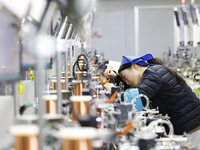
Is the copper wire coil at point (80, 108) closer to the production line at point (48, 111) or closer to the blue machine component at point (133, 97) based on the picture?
the production line at point (48, 111)

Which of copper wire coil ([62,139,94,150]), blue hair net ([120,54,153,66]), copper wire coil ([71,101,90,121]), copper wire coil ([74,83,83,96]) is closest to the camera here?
copper wire coil ([62,139,94,150])

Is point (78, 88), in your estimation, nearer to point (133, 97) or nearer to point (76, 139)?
point (133, 97)

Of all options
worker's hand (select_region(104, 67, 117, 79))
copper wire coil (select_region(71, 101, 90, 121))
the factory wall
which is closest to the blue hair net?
worker's hand (select_region(104, 67, 117, 79))

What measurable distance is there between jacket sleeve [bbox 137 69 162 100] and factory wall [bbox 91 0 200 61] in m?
8.69

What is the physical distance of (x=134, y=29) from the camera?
1251 cm

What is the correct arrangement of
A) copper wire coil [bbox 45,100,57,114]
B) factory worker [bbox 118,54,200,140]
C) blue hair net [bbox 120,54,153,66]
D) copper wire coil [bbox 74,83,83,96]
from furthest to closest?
blue hair net [bbox 120,54,153,66] < factory worker [bbox 118,54,200,140] < copper wire coil [bbox 74,83,83,96] < copper wire coil [bbox 45,100,57,114]

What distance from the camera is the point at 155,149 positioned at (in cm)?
188

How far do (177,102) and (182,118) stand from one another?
0.18 meters

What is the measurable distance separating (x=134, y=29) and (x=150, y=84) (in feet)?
29.3

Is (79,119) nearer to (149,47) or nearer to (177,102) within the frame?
(177,102)

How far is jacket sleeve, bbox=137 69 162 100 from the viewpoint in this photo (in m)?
3.73

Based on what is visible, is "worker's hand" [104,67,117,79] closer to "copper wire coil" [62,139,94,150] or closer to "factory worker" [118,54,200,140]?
"factory worker" [118,54,200,140]

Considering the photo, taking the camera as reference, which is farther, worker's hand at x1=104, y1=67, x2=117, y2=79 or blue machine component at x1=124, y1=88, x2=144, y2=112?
worker's hand at x1=104, y1=67, x2=117, y2=79

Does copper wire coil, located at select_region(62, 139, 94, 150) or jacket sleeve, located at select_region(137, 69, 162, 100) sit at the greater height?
jacket sleeve, located at select_region(137, 69, 162, 100)
